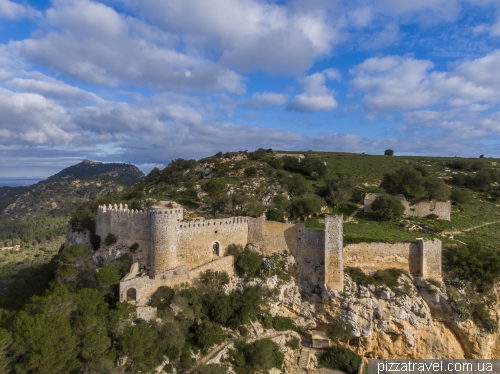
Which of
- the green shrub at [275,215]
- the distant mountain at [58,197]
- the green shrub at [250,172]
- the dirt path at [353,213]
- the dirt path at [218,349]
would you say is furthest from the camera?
the distant mountain at [58,197]

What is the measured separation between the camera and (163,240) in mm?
22781

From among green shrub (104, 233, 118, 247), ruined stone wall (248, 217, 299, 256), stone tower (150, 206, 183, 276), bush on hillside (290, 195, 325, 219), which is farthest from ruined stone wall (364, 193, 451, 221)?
green shrub (104, 233, 118, 247)

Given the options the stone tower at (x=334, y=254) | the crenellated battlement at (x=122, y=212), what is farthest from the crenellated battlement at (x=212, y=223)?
the stone tower at (x=334, y=254)

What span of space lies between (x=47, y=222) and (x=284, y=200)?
84.3 m

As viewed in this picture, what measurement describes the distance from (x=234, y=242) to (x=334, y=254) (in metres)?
8.04

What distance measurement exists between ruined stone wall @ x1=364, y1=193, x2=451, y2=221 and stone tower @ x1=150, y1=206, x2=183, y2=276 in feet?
74.4

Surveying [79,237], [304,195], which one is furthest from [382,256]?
[79,237]

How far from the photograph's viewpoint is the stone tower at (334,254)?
76.8 ft

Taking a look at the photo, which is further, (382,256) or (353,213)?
(353,213)

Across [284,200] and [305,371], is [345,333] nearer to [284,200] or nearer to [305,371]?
[305,371]

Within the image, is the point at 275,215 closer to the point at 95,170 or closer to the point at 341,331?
the point at 341,331

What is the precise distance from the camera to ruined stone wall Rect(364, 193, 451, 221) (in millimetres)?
33125

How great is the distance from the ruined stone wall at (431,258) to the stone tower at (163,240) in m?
19.1

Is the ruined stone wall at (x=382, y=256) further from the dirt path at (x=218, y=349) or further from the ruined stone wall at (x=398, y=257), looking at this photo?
the dirt path at (x=218, y=349)
